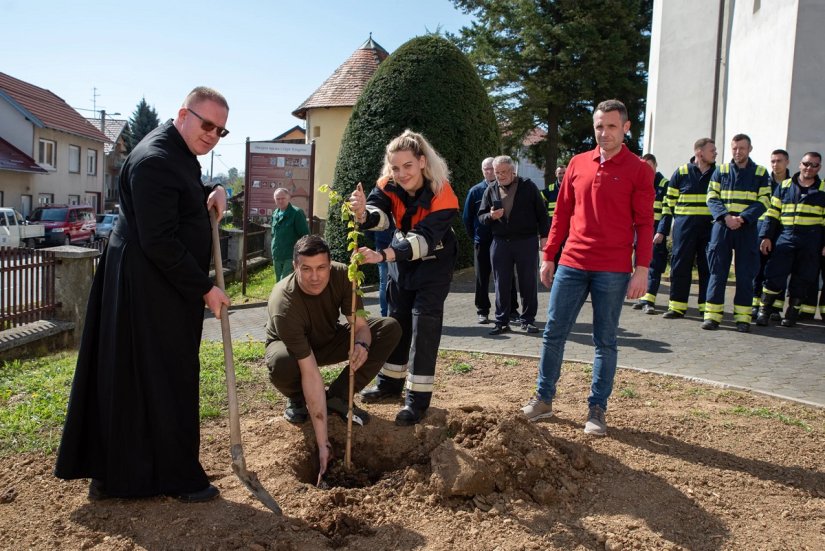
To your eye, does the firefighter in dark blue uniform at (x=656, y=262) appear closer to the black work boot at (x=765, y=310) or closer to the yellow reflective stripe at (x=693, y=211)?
the yellow reflective stripe at (x=693, y=211)

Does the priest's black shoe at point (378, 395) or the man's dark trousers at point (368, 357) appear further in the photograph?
the priest's black shoe at point (378, 395)

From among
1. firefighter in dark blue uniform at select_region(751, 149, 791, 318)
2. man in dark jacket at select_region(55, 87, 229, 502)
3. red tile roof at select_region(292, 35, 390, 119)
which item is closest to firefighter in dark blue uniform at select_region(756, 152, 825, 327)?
firefighter in dark blue uniform at select_region(751, 149, 791, 318)

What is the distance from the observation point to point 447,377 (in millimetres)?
6238

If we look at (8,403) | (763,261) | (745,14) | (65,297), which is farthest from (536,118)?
(8,403)

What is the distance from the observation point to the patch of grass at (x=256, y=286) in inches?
533

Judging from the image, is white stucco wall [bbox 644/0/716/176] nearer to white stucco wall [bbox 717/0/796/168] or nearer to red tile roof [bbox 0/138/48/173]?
white stucco wall [bbox 717/0/796/168]

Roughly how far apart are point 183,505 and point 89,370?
0.87 meters

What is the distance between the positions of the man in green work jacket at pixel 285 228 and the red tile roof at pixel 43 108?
110 feet

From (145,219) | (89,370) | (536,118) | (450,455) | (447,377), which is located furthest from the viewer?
(536,118)

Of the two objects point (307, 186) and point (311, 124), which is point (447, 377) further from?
point (311, 124)

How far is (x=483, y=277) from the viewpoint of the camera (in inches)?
362

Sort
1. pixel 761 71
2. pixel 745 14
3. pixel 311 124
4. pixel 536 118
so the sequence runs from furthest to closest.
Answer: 1. pixel 536 118
2. pixel 311 124
3. pixel 745 14
4. pixel 761 71

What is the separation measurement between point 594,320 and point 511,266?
379cm

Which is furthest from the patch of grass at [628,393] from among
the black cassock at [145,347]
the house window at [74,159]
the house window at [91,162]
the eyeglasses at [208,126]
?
Result: the house window at [91,162]
